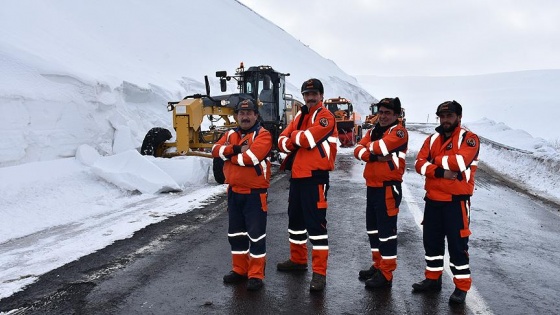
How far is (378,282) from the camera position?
15.5 feet

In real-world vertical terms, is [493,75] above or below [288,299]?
above

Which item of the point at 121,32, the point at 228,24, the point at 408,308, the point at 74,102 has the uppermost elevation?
the point at 228,24

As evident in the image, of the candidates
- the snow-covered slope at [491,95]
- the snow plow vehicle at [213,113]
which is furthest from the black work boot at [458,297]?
the snow-covered slope at [491,95]

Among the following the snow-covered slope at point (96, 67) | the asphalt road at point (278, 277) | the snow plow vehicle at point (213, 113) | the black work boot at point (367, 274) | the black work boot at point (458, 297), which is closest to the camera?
the asphalt road at point (278, 277)

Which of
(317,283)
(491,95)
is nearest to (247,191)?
(317,283)

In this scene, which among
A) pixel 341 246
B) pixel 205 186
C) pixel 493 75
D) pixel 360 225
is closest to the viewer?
pixel 341 246

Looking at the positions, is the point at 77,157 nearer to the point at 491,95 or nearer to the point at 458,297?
the point at 458,297

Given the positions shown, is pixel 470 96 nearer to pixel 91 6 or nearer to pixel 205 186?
pixel 91 6

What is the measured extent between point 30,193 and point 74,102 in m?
4.48

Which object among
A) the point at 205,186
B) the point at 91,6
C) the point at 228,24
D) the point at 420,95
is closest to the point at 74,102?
the point at 205,186

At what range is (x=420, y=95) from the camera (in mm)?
146250

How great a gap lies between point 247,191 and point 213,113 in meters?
8.76

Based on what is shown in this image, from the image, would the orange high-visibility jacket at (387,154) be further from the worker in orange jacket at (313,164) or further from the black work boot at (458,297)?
the black work boot at (458,297)

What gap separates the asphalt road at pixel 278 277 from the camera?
4.24m
